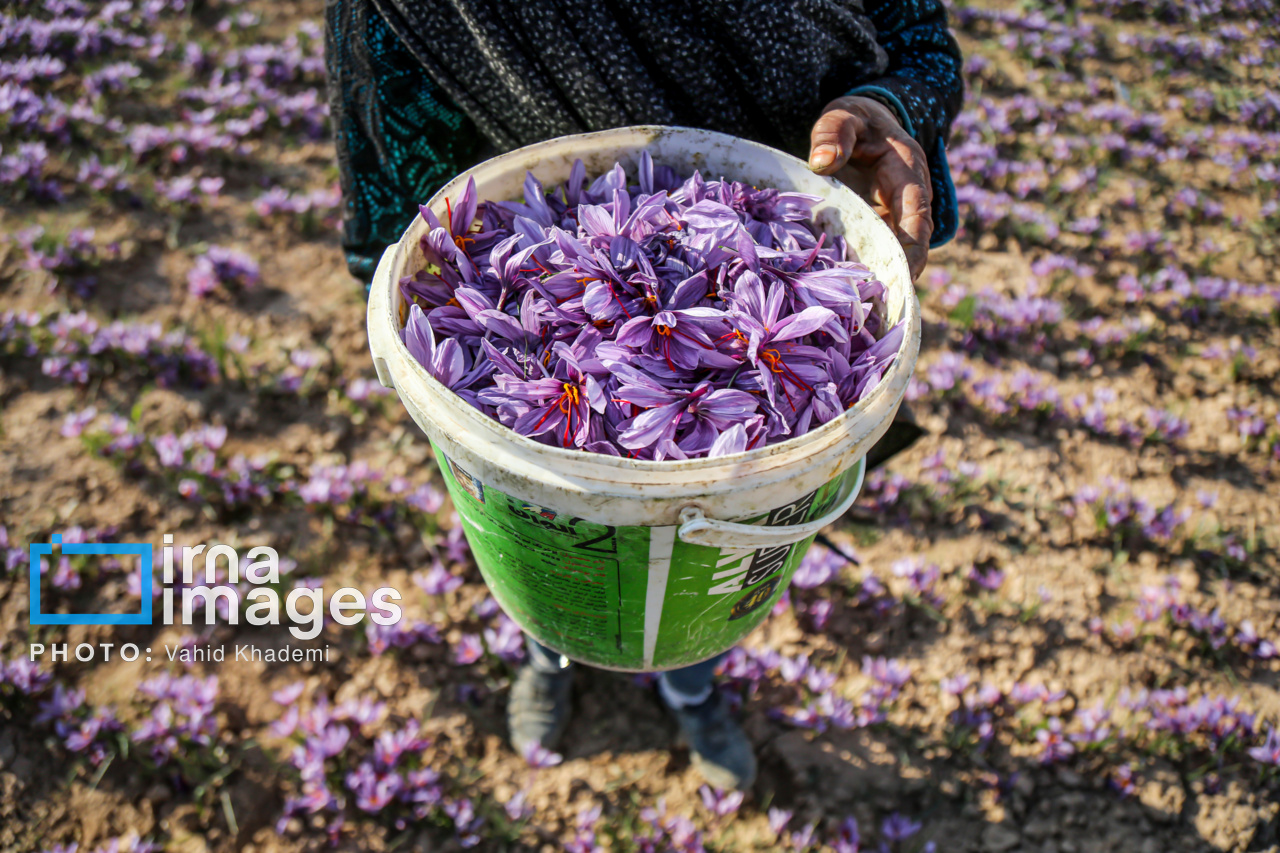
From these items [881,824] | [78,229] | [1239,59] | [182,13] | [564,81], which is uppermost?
[564,81]

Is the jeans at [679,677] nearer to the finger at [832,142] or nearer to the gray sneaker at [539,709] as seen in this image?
the gray sneaker at [539,709]

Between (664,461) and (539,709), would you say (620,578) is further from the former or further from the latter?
(539,709)

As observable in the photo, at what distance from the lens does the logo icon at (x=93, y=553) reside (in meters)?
2.50

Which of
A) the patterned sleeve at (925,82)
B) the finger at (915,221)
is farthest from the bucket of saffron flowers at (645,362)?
the patterned sleeve at (925,82)

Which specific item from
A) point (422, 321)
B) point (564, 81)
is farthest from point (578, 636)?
A: point (564, 81)

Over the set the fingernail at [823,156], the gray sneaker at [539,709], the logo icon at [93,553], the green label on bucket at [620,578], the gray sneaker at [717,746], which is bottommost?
the gray sneaker at [717,746]

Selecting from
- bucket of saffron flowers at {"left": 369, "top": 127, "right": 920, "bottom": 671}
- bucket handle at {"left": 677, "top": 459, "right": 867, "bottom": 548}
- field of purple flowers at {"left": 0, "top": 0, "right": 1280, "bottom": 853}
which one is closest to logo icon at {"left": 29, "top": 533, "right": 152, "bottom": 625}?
field of purple flowers at {"left": 0, "top": 0, "right": 1280, "bottom": 853}

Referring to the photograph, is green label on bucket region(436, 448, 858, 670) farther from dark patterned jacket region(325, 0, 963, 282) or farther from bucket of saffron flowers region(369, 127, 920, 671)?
dark patterned jacket region(325, 0, 963, 282)

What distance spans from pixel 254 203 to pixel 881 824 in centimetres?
401

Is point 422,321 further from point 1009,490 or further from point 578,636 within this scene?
point 1009,490

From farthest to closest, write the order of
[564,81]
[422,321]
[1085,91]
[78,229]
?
[1085,91] → [78,229] → [564,81] → [422,321]

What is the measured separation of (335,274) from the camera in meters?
3.72

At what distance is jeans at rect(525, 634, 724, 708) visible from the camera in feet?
7.19

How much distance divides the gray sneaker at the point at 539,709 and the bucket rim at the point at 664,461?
52.6 inches
